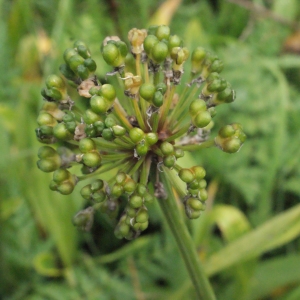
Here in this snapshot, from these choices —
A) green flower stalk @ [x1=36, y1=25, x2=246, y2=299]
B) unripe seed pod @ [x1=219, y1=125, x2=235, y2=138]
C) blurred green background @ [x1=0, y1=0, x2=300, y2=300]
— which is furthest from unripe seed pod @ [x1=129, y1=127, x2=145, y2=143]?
blurred green background @ [x1=0, y1=0, x2=300, y2=300]

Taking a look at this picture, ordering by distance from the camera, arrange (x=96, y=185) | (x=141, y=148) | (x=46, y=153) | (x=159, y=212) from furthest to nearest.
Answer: (x=159, y=212) < (x=46, y=153) < (x=96, y=185) < (x=141, y=148)

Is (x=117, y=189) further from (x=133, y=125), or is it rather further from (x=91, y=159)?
(x=133, y=125)

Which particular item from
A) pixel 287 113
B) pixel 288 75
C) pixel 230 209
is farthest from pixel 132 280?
pixel 288 75

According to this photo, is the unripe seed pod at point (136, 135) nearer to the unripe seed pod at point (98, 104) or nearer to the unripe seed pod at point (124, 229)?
the unripe seed pod at point (98, 104)

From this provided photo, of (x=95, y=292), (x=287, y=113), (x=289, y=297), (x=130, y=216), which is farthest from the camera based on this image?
(x=287, y=113)

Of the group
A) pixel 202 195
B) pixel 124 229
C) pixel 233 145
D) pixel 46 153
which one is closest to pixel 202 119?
pixel 233 145

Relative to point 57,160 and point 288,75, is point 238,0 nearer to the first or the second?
point 288,75

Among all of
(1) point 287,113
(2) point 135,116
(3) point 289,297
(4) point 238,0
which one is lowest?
(3) point 289,297
